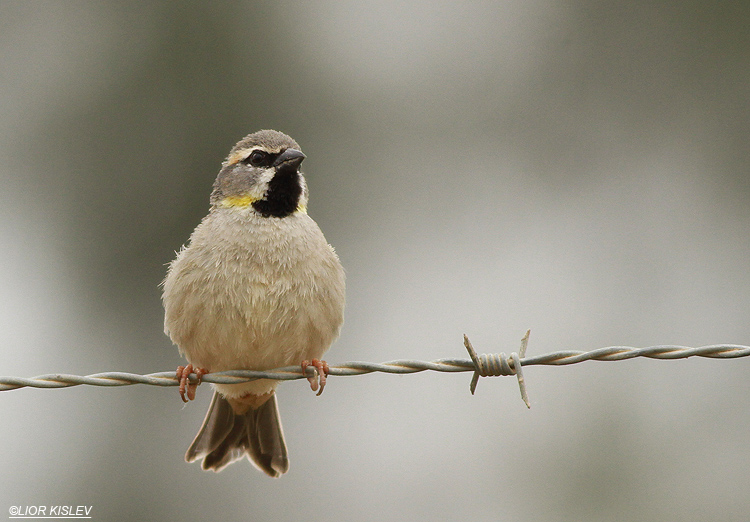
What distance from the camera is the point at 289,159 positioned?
654cm

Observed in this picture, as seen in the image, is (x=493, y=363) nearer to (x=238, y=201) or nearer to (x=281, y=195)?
(x=281, y=195)

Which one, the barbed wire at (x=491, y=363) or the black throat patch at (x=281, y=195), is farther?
the black throat patch at (x=281, y=195)

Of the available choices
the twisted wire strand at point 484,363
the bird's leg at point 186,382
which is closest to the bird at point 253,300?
the bird's leg at point 186,382

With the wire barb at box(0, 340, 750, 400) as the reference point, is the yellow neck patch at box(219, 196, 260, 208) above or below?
above

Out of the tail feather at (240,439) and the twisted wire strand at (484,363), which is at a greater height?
the twisted wire strand at (484,363)

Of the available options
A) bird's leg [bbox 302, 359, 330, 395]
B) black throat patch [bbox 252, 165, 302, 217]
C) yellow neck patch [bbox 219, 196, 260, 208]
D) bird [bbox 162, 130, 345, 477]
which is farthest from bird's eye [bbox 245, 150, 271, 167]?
bird's leg [bbox 302, 359, 330, 395]

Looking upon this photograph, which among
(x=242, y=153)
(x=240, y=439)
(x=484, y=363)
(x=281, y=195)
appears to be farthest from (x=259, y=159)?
(x=484, y=363)

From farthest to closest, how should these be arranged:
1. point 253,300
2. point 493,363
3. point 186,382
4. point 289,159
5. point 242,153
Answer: point 242,153 < point 289,159 < point 253,300 < point 186,382 < point 493,363

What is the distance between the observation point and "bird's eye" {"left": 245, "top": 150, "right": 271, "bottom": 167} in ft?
21.5

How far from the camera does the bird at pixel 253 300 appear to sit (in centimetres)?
569

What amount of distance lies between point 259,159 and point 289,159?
22 cm

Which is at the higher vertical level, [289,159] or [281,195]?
[289,159]

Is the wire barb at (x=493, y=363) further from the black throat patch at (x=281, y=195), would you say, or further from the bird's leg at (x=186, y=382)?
the black throat patch at (x=281, y=195)

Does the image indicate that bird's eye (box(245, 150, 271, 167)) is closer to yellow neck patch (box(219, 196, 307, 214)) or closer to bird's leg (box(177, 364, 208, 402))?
yellow neck patch (box(219, 196, 307, 214))
